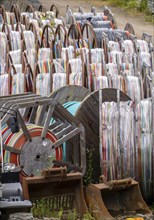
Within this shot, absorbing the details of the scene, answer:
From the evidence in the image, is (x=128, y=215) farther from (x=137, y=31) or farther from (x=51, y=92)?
(x=137, y=31)

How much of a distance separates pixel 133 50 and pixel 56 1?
54.1ft

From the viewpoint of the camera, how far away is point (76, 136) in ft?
51.2

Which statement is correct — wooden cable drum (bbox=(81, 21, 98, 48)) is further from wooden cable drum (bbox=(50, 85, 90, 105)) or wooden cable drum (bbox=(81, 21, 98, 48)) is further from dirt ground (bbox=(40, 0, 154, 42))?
dirt ground (bbox=(40, 0, 154, 42))

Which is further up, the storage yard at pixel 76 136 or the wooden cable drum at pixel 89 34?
the wooden cable drum at pixel 89 34

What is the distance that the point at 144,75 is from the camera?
18984 millimetres

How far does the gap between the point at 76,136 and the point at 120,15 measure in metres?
20.3

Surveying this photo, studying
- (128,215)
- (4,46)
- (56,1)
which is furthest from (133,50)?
(56,1)

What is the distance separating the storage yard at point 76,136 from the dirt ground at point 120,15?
511 inches

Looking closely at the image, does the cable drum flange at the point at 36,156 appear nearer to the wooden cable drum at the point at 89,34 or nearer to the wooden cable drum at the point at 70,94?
the wooden cable drum at the point at 70,94

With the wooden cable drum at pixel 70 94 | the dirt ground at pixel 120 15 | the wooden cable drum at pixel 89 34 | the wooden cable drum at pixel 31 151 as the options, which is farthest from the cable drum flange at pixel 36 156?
the dirt ground at pixel 120 15

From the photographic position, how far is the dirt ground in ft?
108

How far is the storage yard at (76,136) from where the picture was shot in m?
14.1

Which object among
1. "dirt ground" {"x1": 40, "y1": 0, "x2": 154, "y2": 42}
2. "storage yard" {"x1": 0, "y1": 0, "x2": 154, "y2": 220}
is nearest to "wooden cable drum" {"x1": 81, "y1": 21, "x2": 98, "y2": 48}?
"storage yard" {"x1": 0, "y1": 0, "x2": 154, "y2": 220}

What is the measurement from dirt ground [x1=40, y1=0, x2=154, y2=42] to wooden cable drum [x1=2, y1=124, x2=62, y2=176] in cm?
1701
